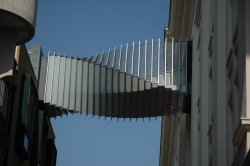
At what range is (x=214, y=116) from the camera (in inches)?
832

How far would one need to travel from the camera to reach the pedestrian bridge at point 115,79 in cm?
2903

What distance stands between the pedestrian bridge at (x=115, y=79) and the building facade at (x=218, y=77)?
0.86 m

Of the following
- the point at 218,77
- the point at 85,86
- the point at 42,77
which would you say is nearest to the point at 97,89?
the point at 85,86

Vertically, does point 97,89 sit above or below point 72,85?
below

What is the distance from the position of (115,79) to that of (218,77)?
8911 mm

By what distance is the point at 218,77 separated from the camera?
2100 centimetres

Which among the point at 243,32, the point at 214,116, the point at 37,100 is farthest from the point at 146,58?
the point at 243,32

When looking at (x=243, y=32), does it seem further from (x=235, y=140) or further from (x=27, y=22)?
(x=27, y=22)

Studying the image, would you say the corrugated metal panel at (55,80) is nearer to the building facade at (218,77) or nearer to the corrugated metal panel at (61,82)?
the corrugated metal panel at (61,82)

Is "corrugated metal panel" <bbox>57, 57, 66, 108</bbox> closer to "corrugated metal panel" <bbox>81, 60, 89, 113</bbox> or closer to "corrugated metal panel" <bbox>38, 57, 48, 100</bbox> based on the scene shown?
"corrugated metal panel" <bbox>38, 57, 48, 100</bbox>

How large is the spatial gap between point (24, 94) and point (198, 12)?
8012 millimetres

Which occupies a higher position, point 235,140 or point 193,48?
point 193,48

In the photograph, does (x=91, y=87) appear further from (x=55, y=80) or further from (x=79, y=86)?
(x=55, y=80)

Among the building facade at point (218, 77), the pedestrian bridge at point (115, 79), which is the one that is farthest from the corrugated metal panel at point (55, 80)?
the building facade at point (218, 77)
